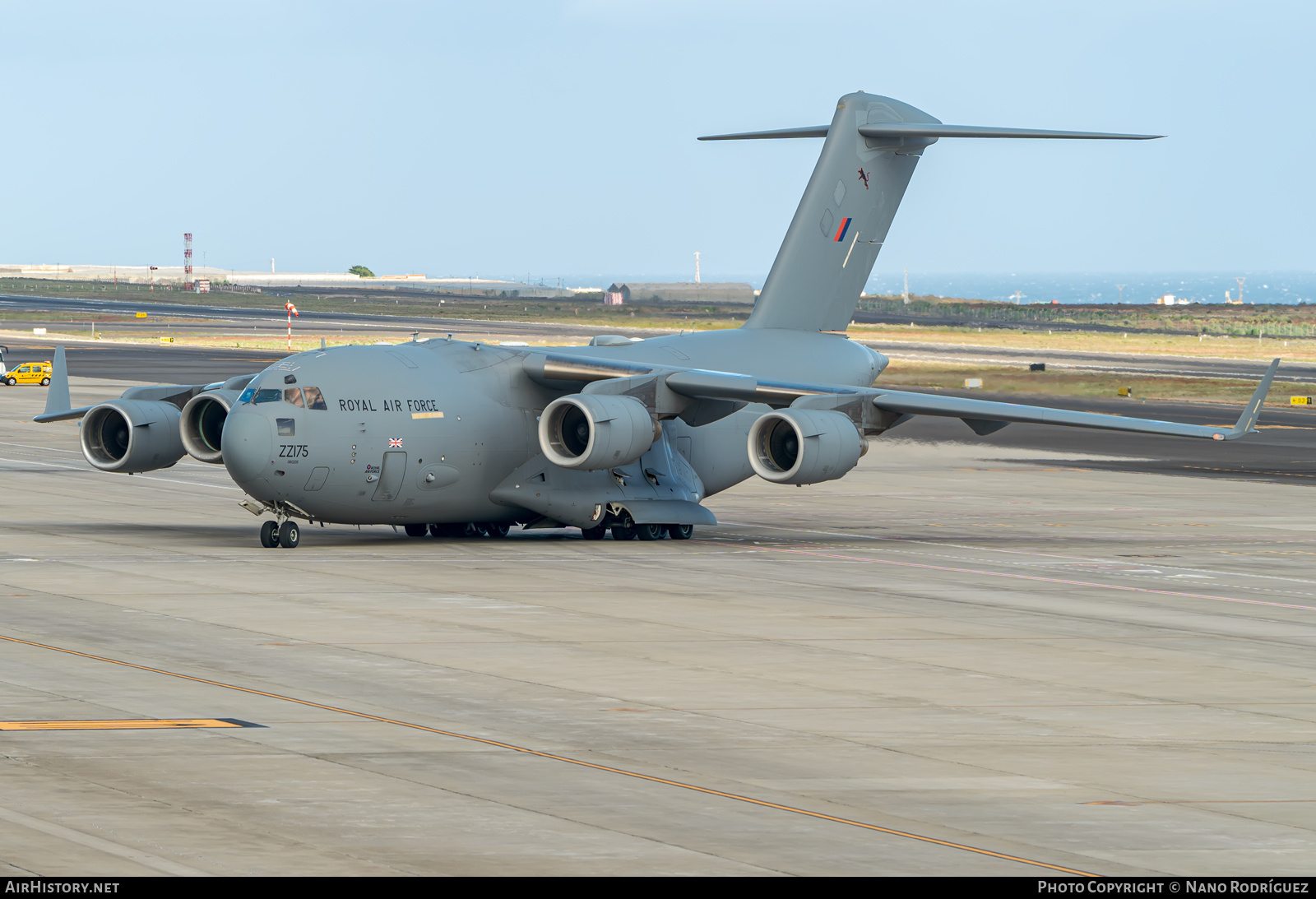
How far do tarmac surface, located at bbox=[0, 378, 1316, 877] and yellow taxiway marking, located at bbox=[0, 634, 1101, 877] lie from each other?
2.0 inches

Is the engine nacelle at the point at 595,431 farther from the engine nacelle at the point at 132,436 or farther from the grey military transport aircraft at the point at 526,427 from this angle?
the engine nacelle at the point at 132,436

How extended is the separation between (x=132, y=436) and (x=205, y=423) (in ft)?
4.04

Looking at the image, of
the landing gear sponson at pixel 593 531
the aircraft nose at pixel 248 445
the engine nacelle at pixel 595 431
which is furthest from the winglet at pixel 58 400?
the engine nacelle at pixel 595 431

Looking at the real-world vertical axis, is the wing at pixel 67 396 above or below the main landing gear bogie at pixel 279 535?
above

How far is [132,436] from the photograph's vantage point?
99.6 feet

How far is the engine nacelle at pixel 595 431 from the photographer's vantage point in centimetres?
2838

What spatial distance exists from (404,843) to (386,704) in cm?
498

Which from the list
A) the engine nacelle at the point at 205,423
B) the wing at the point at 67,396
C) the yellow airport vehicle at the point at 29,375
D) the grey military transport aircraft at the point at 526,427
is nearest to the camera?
the grey military transport aircraft at the point at 526,427

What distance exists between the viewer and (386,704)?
635 inches

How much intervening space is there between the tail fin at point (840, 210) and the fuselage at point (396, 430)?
3.40 metres

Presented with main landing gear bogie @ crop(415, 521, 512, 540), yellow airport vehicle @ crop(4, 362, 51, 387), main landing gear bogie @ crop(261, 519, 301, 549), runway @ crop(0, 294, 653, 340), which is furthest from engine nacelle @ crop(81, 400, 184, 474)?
runway @ crop(0, 294, 653, 340)

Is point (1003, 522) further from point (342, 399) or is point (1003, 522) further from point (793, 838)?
point (793, 838)

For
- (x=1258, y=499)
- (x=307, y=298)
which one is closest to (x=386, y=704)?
(x=1258, y=499)

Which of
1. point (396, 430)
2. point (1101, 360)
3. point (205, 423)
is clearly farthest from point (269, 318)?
point (396, 430)
